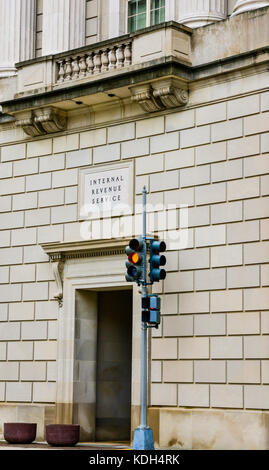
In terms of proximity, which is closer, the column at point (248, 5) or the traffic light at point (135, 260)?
the traffic light at point (135, 260)

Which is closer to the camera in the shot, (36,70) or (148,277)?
(148,277)

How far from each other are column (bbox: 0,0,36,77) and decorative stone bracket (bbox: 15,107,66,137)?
246cm

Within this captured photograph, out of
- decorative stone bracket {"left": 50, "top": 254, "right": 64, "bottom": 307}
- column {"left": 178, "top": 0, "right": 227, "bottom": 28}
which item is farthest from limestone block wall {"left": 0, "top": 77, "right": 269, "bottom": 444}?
column {"left": 178, "top": 0, "right": 227, "bottom": 28}

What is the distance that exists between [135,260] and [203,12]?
7821 mm

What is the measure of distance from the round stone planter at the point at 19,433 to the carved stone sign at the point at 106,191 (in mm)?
5854

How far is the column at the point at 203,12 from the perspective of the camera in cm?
3181

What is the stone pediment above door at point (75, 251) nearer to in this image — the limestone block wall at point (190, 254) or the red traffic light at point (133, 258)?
the limestone block wall at point (190, 254)

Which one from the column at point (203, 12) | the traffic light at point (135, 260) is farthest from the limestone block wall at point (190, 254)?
the traffic light at point (135, 260)

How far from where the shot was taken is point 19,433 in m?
32.1

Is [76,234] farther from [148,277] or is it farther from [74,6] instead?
[74,6]
